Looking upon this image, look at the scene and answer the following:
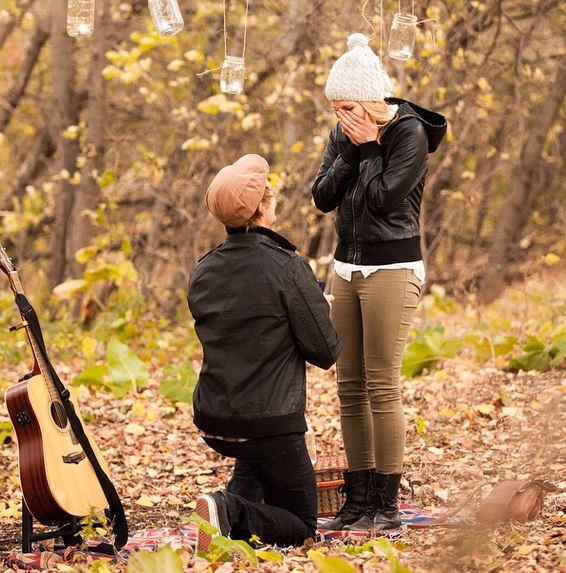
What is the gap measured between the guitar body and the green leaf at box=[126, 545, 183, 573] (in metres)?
0.75

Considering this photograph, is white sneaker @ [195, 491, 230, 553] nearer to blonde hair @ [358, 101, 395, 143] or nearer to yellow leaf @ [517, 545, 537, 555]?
yellow leaf @ [517, 545, 537, 555]

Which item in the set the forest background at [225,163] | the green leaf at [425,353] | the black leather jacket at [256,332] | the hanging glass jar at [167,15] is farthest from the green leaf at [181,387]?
the hanging glass jar at [167,15]

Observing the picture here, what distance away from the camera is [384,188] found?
13.3ft

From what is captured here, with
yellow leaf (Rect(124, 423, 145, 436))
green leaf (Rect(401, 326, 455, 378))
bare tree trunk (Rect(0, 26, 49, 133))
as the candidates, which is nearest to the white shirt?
yellow leaf (Rect(124, 423, 145, 436))

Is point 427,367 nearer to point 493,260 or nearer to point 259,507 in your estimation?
point 259,507

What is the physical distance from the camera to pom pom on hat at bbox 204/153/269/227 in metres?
3.81

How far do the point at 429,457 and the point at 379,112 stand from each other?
82.5 inches

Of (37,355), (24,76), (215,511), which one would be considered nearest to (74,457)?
(37,355)

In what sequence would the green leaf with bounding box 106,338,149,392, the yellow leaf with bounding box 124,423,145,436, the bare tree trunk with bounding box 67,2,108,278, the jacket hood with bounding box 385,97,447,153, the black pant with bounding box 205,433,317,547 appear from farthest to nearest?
the bare tree trunk with bounding box 67,2,108,278
the green leaf with bounding box 106,338,149,392
the yellow leaf with bounding box 124,423,145,436
the jacket hood with bounding box 385,97,447,153
the black pant with bounding box 205,433,317,547

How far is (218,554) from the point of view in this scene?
11.7 ft

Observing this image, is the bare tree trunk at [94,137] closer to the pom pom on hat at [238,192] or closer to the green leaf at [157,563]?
the pom pom on hat at [238,192]

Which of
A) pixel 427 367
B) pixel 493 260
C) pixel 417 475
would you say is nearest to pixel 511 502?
pixel 417 475

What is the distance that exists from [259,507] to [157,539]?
691 millimetres

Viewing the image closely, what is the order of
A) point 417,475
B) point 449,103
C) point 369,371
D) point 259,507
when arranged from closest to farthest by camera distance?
point 259,507 < point 369,371 < point 417,475 < point 449,103
